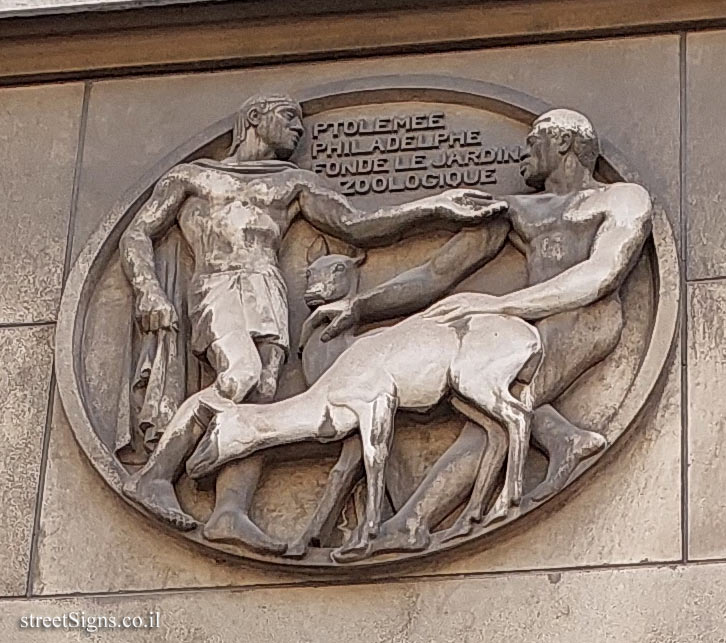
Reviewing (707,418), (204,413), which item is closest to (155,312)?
(204,413)

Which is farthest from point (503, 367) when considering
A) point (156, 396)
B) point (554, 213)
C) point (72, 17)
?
point (72, 17)

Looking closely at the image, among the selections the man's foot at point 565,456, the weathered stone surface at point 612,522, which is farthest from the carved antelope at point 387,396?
the weathered stone surface at point 612,522

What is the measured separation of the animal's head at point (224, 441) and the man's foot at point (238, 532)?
6.7 inches

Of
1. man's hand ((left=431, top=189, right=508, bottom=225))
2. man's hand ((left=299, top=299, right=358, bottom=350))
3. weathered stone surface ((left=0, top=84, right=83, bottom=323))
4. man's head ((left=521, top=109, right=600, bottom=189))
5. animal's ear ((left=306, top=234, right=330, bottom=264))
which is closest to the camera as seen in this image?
man's hand ((left=299, top=299, right=358, bottom=350))

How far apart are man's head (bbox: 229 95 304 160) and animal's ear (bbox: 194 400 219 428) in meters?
1.12

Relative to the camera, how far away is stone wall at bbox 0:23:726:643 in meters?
7.79

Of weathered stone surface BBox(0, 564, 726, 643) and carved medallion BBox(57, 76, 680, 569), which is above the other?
carved medallion BBox(57, 76, 680, 569)

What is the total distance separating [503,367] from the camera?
26.3 feet

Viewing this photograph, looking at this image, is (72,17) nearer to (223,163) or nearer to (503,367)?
(223,163)

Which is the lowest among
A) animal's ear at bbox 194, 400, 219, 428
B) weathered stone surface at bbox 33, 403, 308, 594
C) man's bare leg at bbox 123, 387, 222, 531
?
weathered stone surface at bbox 33, 403, 308, 594

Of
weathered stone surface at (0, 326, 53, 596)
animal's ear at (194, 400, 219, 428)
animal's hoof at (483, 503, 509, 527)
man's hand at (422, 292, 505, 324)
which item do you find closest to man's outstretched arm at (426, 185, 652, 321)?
man's hand at (422, 292, 505, 324)

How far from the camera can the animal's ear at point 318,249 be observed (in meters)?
8.63

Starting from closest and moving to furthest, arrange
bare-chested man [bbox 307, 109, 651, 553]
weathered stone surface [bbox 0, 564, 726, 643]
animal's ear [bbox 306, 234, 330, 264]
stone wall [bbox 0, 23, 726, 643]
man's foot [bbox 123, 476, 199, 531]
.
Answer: weathered stone surface [bbox 0, 564, 726, 643], stone wall [bbox 0, 23, 726, 643], bare-chested man [bbox 307, 109, 651, 553], man's foot [bbox 123, 476, 199, 531], animal's ear [bbox 306, 234, 330, 264]

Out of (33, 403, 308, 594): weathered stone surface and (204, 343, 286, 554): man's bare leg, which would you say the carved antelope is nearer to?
(204, 343, 286, 554): man's bare leg
